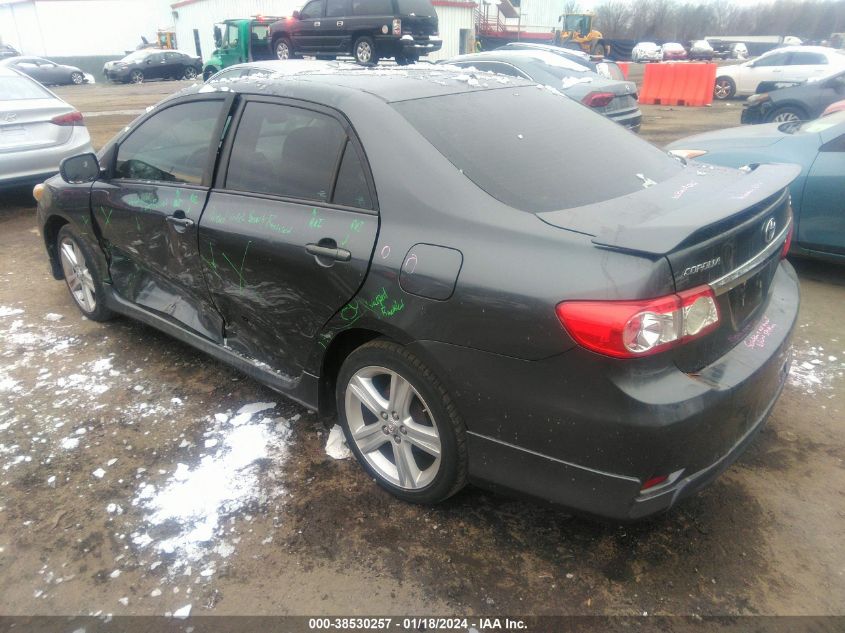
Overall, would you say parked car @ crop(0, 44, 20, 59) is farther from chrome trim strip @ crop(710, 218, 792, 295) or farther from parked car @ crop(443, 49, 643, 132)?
chrome trim strip @ crop(710, 218, 792, 295)

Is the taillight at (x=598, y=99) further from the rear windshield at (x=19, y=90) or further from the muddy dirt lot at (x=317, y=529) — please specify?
the rear windshield at (x=19, y=90)

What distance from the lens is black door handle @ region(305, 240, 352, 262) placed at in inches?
95.9

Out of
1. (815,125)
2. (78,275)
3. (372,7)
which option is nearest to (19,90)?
(78,275)

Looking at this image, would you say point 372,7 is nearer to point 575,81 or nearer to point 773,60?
point 575,81

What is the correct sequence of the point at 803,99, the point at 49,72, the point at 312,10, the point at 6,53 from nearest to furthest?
1. the point at 803,99
2. the point at 312,10
3. the point at 49,72
4. the point at 6,53

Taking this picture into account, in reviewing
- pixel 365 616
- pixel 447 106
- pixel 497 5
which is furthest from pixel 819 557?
pixel 497 5

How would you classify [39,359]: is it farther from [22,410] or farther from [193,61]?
[193,61]

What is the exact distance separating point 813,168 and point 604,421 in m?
3.85

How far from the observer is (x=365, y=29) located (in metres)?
16.6

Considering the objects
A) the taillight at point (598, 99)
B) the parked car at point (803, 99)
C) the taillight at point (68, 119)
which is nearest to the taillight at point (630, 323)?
the taillight at point (598, 99)

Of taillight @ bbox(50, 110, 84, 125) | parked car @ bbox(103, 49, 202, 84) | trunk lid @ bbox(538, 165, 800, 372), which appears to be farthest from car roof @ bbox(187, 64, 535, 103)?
parked car @ bbox(103, 49, 202, 84)

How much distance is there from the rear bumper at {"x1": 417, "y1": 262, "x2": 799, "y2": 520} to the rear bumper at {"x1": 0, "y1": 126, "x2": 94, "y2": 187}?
614 cm

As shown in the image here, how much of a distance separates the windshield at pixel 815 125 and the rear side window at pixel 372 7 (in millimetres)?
13085

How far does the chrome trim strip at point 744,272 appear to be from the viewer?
2.02 m
